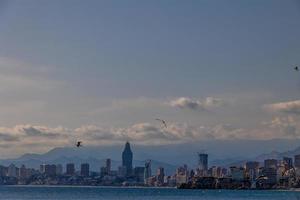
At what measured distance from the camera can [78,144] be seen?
2480 inches

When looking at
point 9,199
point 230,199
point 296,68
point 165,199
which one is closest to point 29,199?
point 9,199

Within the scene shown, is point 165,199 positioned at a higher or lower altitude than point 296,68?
lower

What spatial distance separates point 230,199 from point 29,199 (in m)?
34.3

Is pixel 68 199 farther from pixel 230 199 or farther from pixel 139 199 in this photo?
pixel 230 199

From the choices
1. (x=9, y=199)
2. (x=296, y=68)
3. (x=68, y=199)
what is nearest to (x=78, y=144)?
(x=296, y=68)

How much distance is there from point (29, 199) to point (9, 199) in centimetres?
1247

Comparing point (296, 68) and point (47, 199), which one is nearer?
point (296, 68)

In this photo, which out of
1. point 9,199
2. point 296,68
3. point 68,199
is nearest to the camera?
point 296,68

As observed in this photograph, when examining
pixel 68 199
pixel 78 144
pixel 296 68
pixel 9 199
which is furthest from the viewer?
pixel 68 199

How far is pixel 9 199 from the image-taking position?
405 ft

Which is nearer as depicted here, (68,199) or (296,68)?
(296,68)

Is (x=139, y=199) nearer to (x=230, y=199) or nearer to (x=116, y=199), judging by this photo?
(x=116, y=199)

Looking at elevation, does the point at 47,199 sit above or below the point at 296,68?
below

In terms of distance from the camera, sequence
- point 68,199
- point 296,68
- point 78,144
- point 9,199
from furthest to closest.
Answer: point 68,199 < point 9,199 < point 78,144 < point 296,68
